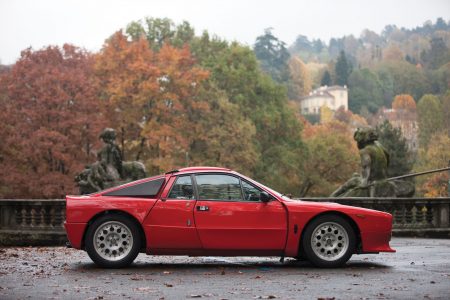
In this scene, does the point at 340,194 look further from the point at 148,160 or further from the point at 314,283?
the point at 148,160

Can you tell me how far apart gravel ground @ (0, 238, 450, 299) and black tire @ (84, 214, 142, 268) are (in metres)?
0.18

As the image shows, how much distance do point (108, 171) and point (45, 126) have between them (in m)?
17.4

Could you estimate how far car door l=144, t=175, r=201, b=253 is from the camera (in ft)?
37.3

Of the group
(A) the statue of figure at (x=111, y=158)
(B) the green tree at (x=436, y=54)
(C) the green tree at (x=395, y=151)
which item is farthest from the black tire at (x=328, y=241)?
(B) the green tree at (x=436, y=54)

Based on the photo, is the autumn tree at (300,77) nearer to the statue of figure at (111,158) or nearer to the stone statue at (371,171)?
the statue of figure at (111,158)

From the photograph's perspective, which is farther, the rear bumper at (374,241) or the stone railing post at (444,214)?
the stone railing post at (444,214)

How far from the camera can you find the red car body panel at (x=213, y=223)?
11375 millimetres

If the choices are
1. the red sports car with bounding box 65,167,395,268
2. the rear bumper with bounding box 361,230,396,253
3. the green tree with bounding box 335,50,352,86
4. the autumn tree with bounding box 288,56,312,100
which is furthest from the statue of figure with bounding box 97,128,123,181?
the green tree with bounding box 335,50,352,86

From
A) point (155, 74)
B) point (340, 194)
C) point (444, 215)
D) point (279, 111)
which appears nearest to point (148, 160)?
point (155, 74)

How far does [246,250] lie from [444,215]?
11208 millimetres

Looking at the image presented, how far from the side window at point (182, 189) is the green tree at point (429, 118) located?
2759 inches

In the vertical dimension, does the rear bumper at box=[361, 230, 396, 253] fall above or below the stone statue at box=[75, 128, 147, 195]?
below

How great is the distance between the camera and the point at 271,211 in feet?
37.4

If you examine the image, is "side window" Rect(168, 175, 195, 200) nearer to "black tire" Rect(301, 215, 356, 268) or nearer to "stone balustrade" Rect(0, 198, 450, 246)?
"black tire" Rect(301, 215, 356, 268)
